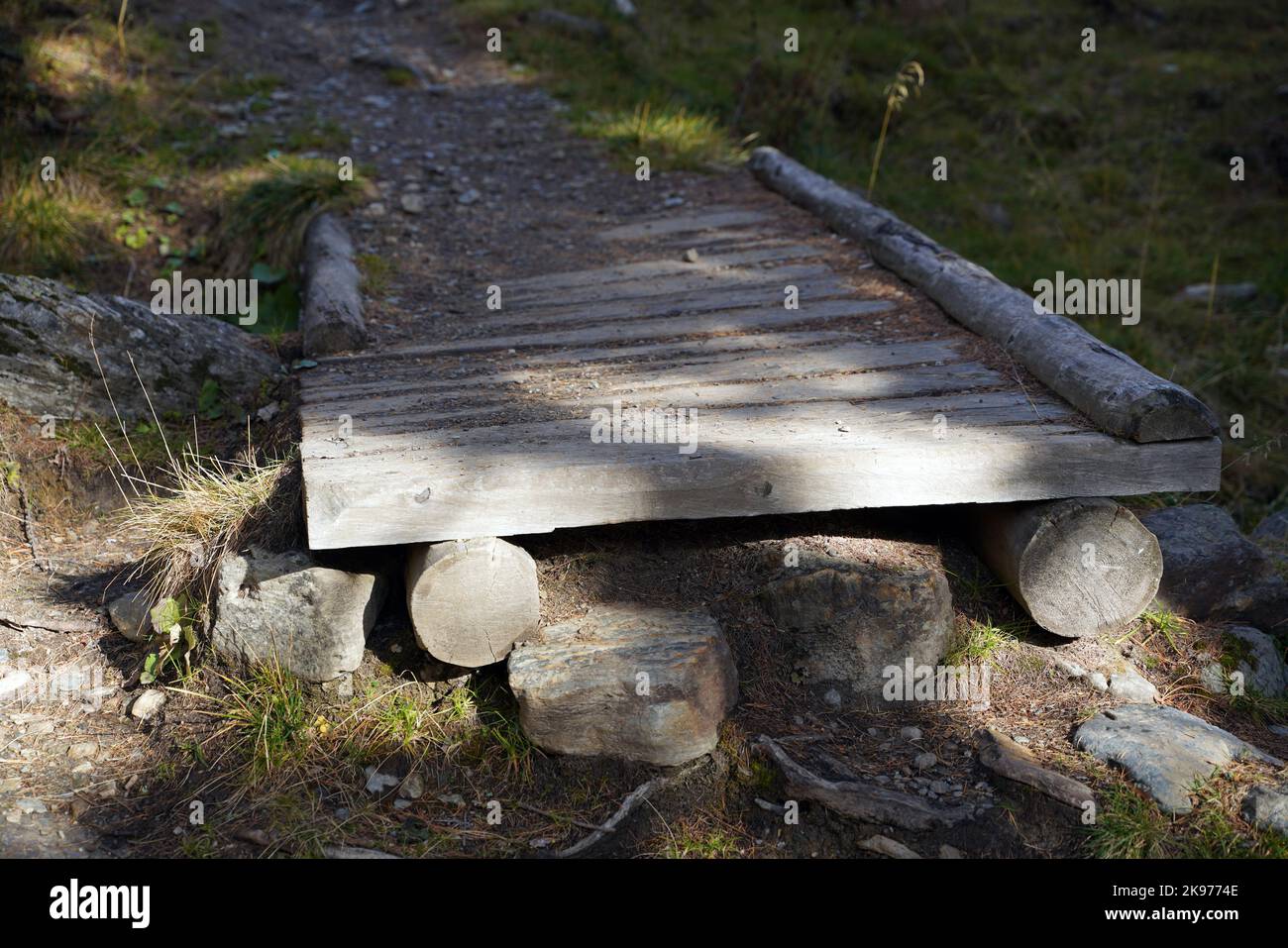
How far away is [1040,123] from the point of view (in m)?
10.1

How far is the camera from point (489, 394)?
4117 millimetres

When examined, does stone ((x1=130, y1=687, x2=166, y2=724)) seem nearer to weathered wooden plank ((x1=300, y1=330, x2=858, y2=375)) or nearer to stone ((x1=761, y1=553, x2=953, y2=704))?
weathered wooden plank ((x1=300, y1=330, x2=858, y2=375))

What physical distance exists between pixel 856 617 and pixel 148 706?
2249 millimetres

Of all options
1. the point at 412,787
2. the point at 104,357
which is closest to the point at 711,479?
the point at 412,787

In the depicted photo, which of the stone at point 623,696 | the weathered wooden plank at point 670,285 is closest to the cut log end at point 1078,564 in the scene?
the stone at point 623,696

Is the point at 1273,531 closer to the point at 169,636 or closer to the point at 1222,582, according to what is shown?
the point at 1222,582

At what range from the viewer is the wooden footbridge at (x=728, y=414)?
3373 mm

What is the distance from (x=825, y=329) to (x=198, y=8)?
7337 millimetres

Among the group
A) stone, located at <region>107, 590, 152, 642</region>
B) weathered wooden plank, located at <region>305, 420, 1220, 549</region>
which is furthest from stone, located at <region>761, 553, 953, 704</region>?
stone, located at <region>107, 590, 152, 642</region>

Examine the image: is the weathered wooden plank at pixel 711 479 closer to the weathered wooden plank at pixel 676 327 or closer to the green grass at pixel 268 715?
the green grass at pixel 268 715

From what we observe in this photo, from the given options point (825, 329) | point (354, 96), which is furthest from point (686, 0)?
point (825, 329)

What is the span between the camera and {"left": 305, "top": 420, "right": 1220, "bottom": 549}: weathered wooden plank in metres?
3.26

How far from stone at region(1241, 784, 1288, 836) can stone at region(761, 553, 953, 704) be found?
3.25 ft
